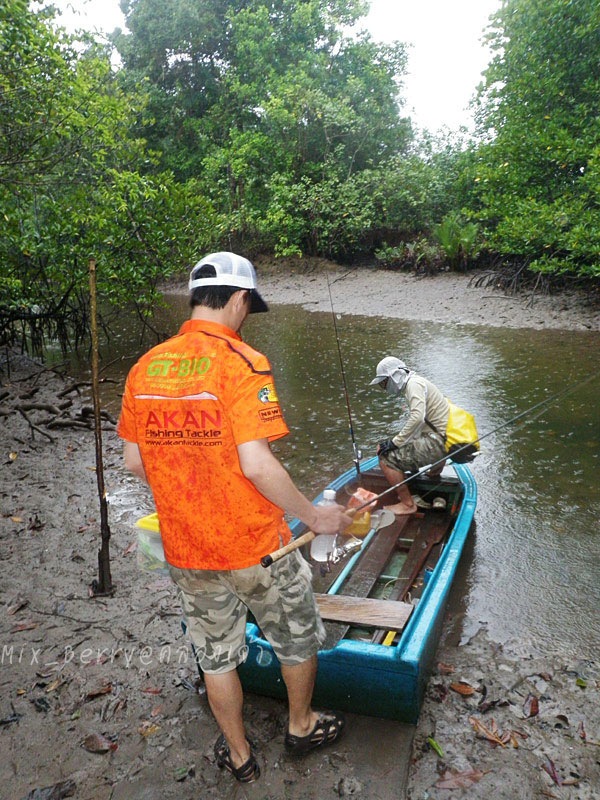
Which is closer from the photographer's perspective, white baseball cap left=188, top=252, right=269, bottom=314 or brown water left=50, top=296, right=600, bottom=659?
white baseball cap left=188, top=252, right=269, bottom=314

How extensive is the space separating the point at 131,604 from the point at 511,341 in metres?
10.2

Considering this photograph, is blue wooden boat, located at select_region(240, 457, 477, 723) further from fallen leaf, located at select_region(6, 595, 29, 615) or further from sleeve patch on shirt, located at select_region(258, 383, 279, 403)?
fallen leaf, located at select_region(6, 595, 29, 615)

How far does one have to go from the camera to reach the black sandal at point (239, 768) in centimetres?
278

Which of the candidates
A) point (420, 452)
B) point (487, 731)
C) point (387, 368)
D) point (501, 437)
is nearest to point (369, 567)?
point (420, 452)

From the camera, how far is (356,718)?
10.3 feet

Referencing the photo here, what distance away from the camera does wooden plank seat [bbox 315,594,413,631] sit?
338 cm

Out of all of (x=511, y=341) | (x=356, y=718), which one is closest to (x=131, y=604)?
(x=356, y=718)

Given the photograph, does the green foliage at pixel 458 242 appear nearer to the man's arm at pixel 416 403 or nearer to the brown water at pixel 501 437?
the brown water at pixel 501 437

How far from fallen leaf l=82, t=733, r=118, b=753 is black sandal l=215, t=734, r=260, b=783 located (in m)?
0.61

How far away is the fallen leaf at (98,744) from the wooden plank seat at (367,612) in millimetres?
1304

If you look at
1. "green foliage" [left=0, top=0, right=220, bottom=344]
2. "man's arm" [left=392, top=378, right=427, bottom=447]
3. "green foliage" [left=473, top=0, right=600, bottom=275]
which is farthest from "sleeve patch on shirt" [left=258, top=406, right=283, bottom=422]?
"green foliage" [left=473, top=0, right=600, bottom=275]

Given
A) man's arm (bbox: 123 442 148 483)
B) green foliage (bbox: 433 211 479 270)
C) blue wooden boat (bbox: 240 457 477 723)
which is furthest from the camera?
green foliage (bbox: 433 211 479 270)

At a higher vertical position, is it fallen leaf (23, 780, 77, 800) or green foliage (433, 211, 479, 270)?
green foliage (433, 211, 479, 270)

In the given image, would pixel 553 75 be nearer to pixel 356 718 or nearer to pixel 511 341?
pixel 511 341
